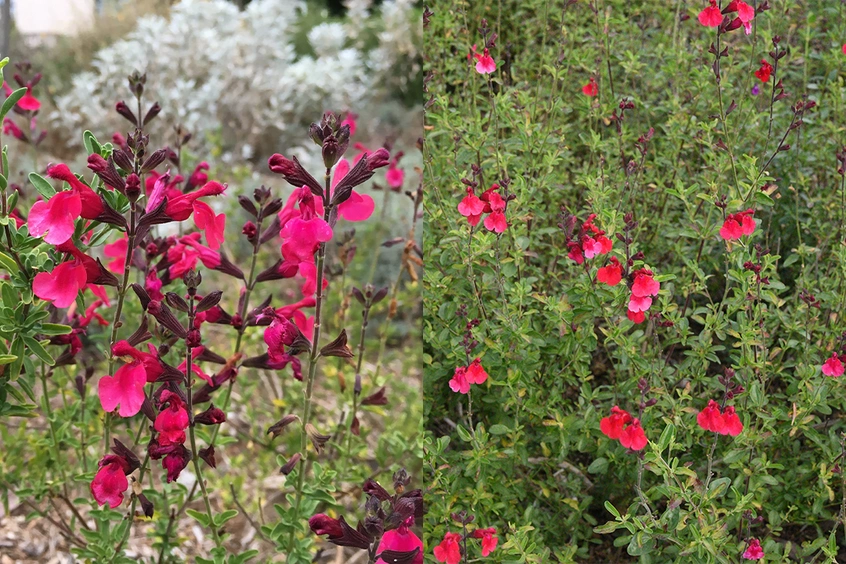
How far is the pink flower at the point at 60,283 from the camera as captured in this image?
1.27 m

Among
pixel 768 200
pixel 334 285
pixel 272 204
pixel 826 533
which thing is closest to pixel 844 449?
pixel 826 533

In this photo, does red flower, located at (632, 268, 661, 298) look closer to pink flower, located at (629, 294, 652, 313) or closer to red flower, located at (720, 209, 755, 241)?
pink flower, located at (629, 294, 652, 313)

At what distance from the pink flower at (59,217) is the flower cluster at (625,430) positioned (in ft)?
3.57

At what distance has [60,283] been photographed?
1.28 m

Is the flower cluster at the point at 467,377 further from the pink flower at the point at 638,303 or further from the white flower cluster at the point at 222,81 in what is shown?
the white flower cluster at the point at 222,81

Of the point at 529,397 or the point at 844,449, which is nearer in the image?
the point at 844,449

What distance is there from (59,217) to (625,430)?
1148mm

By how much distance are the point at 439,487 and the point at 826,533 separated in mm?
1147

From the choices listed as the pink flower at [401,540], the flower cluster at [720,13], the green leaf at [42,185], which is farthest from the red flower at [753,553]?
the green leaf at [42,185]

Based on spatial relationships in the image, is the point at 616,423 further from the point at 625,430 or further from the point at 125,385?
the point at 125,385

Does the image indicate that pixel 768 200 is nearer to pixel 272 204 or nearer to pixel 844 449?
pixel 844 449

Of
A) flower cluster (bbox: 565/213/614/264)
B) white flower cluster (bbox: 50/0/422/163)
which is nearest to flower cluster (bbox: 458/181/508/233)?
flower cluster (bbox: 565/213/614/264)

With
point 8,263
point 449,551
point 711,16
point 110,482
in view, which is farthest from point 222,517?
point 711,16

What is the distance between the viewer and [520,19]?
2982mm
